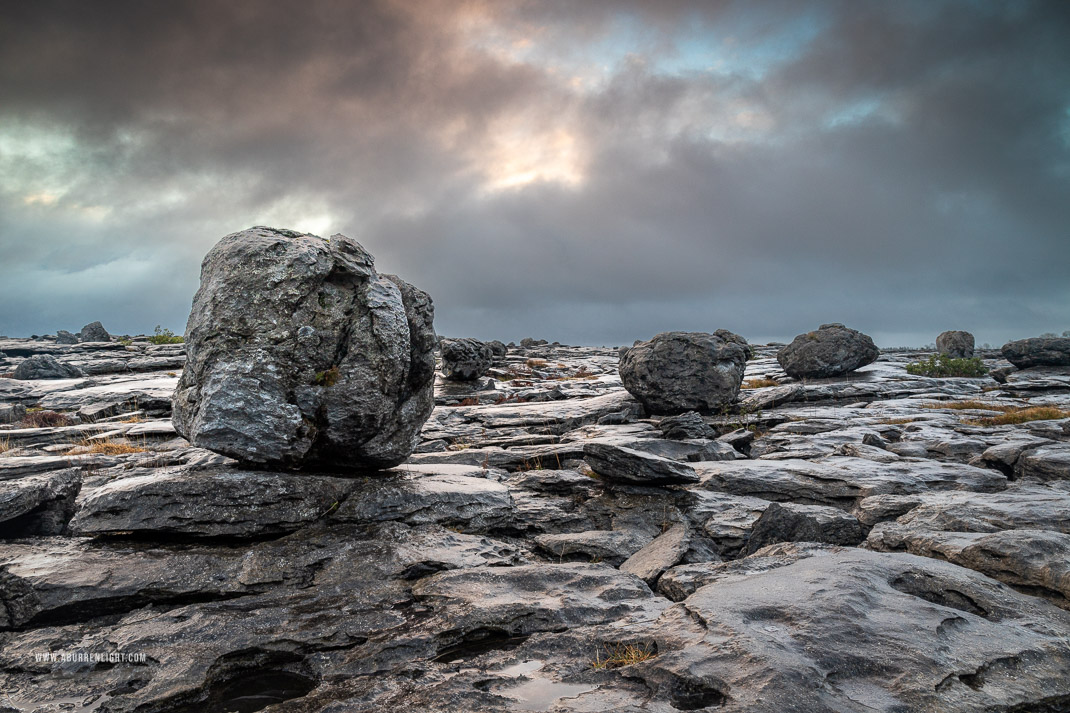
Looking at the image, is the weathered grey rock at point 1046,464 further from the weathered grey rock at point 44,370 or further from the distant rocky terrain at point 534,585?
the weathered grey rock at point 44,370

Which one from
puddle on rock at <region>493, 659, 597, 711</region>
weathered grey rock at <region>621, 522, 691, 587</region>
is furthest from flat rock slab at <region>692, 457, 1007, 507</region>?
puddle on rock at <region>493, 659, 597, 711</region>

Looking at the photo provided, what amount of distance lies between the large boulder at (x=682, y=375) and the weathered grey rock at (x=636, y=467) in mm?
10953

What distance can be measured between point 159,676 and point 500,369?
35.6m

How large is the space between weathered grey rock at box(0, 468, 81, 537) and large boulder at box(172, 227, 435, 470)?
2005mm

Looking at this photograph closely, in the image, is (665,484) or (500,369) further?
(500,369)

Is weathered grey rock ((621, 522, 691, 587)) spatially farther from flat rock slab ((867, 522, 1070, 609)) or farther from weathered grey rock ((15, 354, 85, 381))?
weathered grey rock ((15, 354, 85, 381))

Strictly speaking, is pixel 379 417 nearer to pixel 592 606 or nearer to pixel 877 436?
pixel 592 606

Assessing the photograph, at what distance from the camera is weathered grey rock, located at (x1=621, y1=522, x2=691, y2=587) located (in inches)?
332

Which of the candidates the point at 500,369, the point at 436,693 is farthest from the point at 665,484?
the point at 500,369

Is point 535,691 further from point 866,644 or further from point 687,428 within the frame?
point 687,428

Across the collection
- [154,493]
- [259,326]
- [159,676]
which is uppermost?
[259,326]

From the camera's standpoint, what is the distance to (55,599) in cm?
641

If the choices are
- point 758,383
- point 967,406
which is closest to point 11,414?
point 758,383

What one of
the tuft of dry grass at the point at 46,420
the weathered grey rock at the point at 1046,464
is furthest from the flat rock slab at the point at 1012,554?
the tuft of dry grass at the point at 46,420
